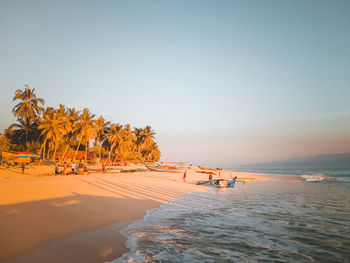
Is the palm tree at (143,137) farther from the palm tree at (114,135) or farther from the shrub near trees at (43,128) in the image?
the shrub near trees at (43,128)

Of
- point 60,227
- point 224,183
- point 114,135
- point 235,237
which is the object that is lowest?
point 224,183

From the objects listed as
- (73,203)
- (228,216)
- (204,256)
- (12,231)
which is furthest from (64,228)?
(228,216)

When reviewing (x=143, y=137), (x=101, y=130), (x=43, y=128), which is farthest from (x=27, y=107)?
(x=143, y=137)

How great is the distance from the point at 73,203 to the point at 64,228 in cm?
344

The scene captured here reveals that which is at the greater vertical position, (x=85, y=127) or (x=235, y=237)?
(x=85, y=127)

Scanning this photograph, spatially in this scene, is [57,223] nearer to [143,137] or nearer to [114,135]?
[114,135]

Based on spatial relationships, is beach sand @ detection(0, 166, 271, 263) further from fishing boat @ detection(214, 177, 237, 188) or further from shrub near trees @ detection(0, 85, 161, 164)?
shrub near trees @ detection(0, 85, 161, 164)

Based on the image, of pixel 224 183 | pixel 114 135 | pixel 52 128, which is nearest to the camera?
pixel 224 183

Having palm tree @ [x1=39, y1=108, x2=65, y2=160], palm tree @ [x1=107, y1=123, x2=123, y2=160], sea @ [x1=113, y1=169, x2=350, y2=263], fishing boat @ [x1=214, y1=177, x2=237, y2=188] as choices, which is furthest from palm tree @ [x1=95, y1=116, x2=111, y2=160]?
sea @ [x1=113, y1=169, x2=350, y2=263]

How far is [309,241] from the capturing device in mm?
6965

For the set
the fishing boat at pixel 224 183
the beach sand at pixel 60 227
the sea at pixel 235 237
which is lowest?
the fishing boat at pixel 224 183

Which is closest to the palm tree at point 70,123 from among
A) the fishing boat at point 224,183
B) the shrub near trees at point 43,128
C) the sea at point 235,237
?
the shrub near trees at point 43,128

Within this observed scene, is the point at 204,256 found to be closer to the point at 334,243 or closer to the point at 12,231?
the point at 334,243

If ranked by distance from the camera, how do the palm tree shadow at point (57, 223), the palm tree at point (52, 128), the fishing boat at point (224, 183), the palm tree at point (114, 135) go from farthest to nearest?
1. the palm tree at point (114, 135)
2. the palm tree at point (52, 128)
3. the fishing boat at point (224, 183)
4. the palm tree shadow at point (57, 223)
